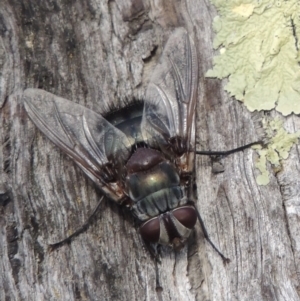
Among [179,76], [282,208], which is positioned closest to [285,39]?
[179,76]

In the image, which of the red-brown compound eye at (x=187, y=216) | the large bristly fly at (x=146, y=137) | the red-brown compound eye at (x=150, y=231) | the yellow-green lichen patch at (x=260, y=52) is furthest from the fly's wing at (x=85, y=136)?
the yellow-green lichen patch at (x=260, y=52)

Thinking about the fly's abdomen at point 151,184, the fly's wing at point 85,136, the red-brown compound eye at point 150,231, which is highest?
the fly's wing at point 85,136

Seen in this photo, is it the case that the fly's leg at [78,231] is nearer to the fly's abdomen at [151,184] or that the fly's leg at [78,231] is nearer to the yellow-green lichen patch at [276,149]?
the fly's abdomen at [151,184]

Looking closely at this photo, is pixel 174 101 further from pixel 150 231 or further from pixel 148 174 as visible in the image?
pixel 150 231

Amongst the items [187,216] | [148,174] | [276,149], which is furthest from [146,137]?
[276,149]

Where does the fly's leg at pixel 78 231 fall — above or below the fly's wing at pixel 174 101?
below

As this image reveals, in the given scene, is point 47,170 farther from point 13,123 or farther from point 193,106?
point 193,106
